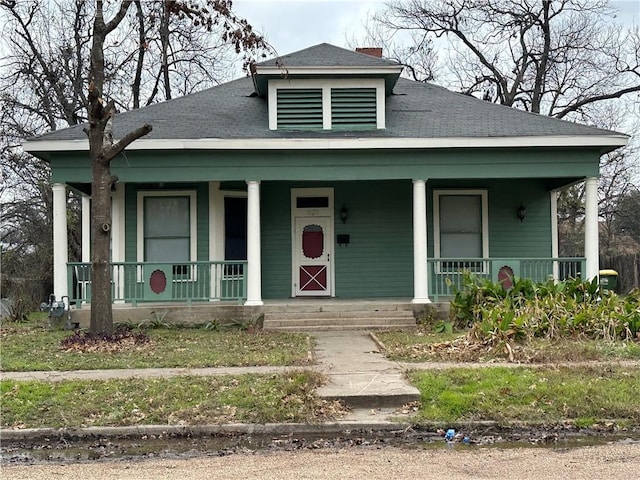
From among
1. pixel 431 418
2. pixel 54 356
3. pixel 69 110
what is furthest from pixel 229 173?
pixel 69 110

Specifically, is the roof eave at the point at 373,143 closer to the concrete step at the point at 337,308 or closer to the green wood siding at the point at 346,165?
the green wood siding at the point at 346,165

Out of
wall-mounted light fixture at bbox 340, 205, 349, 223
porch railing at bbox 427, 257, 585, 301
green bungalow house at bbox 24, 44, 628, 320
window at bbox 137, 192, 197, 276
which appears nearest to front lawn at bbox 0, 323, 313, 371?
green bungalow house at bbox 24, 44, 628, 320

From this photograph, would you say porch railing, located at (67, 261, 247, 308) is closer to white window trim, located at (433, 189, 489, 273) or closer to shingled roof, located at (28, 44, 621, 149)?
shingled roof, located at (28, 44, 621, 149)

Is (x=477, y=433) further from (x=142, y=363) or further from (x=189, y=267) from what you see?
(x=189, y=267)

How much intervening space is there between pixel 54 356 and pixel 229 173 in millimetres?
5178

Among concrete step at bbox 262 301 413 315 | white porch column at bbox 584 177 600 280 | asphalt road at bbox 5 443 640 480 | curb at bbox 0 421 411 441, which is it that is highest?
white porch column at bbox 584 177 600 280

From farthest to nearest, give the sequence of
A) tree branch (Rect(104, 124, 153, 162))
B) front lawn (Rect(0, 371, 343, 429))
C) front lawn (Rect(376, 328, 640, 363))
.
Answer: tree branch (Rect(104, 124, 153, 162)) < front lawn (Rect(376, 328, 640, 363)) < front lawn (Rect(0, 371, 343, 429))

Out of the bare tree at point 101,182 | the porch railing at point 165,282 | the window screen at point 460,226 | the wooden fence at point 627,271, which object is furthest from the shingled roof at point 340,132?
the wooden fence at point 627,271

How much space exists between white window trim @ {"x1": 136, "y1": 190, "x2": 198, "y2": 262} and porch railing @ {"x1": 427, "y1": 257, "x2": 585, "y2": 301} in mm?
5193

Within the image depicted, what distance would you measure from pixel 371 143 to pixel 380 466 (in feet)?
28.7

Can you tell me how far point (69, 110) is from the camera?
2467 centimetres

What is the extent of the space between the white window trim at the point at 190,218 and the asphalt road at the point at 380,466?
367 inches

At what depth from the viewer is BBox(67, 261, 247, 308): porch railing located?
1335cm

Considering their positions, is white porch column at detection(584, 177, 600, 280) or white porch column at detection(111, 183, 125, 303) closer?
white porch column at detection(584, 177, 600, 280)
